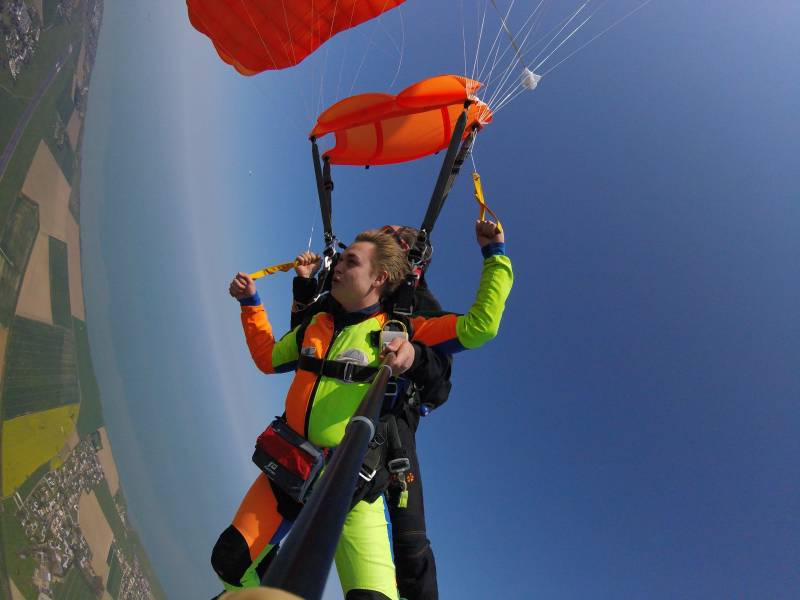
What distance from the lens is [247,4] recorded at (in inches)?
204

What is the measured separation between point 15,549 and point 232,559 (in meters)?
34.9

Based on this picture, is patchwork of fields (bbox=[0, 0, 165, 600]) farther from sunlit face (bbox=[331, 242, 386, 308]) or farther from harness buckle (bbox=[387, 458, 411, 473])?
harness buckle (bbox=[387, 458, 411, 473])

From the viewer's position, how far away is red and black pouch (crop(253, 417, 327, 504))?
7.45 ft

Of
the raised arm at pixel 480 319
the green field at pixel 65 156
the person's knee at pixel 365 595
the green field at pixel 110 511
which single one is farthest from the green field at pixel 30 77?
the green field at pixel 110 511

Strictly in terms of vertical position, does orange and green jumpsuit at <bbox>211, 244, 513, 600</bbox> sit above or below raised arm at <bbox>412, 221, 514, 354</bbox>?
below

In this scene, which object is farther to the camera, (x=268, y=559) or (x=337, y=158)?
(x=337, y=158)

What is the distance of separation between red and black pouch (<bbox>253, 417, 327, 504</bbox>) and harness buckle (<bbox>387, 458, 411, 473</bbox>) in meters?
0.43

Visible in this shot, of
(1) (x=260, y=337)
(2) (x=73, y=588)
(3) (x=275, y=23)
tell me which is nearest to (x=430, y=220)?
(1) (x=260, y=337)

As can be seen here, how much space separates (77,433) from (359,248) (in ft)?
180

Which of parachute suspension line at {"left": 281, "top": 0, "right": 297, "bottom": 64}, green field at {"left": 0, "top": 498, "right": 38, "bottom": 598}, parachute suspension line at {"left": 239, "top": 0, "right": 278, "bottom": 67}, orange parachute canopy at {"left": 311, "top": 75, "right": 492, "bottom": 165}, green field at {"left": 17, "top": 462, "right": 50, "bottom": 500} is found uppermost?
parachute suspension line at {"left": 281, "top": 0, "right": 297, "bottom": 64}

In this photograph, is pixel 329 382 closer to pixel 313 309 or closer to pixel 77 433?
pixel 313 309

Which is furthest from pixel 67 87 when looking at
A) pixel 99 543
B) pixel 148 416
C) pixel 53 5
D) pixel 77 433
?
pixel 148 416

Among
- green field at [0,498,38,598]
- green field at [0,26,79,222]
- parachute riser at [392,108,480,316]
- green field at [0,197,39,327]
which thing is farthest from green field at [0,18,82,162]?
parachute riser at [392,108,480,316]

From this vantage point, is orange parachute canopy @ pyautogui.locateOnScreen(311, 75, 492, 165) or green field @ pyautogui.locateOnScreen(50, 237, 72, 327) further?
green field @ pyautogui.locateOnScreen(50, 237, 72, 327)
